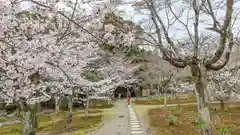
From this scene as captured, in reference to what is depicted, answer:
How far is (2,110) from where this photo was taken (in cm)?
2156

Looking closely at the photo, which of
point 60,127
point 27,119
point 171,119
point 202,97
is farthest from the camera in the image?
point 60,127

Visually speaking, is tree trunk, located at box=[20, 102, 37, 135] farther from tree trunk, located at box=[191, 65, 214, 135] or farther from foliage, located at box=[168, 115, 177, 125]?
foliage, located at box=[168, 115, 177, 125]

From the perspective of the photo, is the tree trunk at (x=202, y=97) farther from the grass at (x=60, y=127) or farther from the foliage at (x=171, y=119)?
the grass at (x=60, y=127)

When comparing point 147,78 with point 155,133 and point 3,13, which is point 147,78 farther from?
point 3,13

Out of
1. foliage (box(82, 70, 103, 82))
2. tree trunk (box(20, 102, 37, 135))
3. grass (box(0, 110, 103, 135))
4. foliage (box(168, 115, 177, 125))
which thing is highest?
foliage (box(82, 70, 103, 82))

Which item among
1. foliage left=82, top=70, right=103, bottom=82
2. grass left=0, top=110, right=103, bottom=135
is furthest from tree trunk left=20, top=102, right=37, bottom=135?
foliage left=82, top=70, right=103, bottom=82

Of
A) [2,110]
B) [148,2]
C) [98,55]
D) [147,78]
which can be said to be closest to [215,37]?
[98,55]

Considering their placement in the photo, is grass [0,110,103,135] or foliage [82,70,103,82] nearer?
grass [0,110,103,135]

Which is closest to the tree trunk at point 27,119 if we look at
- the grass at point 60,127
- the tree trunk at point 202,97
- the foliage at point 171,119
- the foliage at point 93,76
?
the grass at point 60,127

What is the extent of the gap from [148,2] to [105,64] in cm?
1210

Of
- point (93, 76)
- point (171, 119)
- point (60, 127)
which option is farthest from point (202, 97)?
point (93, 76)

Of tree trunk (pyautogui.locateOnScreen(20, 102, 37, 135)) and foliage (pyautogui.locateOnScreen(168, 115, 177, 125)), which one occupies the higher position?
tree trunk (pyautogui.locateOnScreen(20, 102, 37, 135))

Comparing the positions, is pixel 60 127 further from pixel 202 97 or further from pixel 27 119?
pixel 202 97

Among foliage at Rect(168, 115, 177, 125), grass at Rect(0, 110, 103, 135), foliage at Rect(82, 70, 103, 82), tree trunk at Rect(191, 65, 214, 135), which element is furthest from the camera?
foliage at Rect(82, 70, 103, 82)
